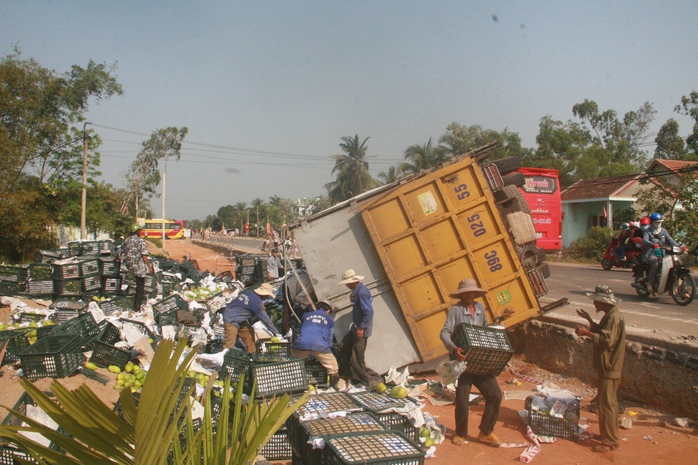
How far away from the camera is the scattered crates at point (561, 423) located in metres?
5.25

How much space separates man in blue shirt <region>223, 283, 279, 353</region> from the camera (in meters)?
7.47

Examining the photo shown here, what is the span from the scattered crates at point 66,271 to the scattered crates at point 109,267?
1.59 feet

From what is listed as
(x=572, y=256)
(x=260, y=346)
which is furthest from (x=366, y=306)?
(x=572, y=256)

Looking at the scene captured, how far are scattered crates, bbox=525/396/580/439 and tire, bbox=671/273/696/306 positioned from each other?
5797 mm

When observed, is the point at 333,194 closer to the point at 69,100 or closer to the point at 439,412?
the point at 69,100

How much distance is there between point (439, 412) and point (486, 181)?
3189 millimetres

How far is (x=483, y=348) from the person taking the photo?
4.82 metres

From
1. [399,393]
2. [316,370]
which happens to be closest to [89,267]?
[316,370]

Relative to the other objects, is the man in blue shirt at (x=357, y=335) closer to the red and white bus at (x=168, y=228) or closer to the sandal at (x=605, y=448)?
the sandal at (x=605, y=448)

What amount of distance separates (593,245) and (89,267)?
21.7 meters

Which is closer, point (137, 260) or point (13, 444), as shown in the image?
point (13, 444)

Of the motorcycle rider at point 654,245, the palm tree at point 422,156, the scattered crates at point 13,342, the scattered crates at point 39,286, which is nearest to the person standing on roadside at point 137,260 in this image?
the scattered crates at point 39,286

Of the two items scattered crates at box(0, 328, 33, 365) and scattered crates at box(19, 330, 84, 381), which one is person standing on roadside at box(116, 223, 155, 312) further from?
scattered crates at box(19, 330, 84, 381)

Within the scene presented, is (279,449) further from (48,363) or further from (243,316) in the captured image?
(48,363)
